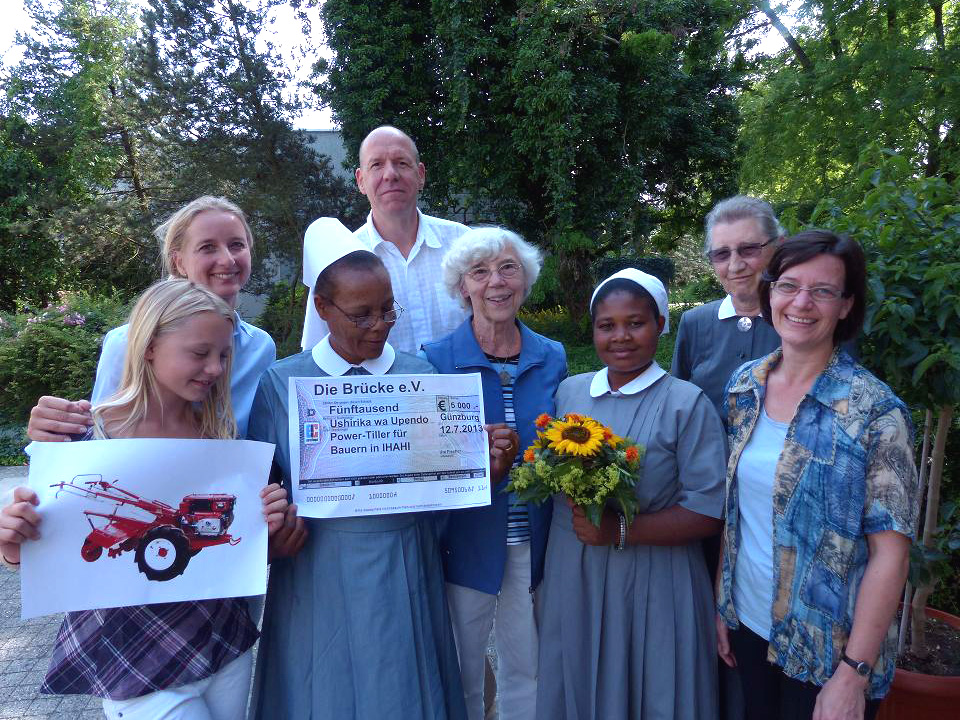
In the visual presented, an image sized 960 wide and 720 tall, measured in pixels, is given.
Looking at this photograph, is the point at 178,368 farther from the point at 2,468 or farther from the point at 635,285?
the point at 2,468

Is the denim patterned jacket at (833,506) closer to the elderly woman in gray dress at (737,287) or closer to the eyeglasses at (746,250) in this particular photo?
the elderly woman in gray dress at (737,287)

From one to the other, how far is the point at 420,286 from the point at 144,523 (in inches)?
77.6

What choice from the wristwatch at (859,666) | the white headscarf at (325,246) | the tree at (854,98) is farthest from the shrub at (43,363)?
the tree at (854,98)

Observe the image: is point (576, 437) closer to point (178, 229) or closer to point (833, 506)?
point (833, 506)

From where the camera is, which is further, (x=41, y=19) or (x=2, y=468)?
(x=41, y=19)

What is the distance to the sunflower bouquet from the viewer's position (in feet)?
7.15

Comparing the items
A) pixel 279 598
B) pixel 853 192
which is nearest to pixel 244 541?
pixel 279 598

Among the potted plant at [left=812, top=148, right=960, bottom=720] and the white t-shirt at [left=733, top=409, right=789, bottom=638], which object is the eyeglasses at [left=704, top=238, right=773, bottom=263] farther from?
the white t-shirt at [left=733, top=409, right=789, bottom=638]

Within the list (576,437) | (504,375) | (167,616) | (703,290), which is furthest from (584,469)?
(703,290)

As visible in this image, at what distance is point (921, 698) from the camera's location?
2.96 m

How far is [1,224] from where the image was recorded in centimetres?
2169

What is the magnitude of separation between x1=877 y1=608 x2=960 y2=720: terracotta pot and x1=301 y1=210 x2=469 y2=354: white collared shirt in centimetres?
274

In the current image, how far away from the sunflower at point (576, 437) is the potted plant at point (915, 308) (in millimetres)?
1206

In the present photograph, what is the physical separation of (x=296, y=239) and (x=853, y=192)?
1770 centimetres
